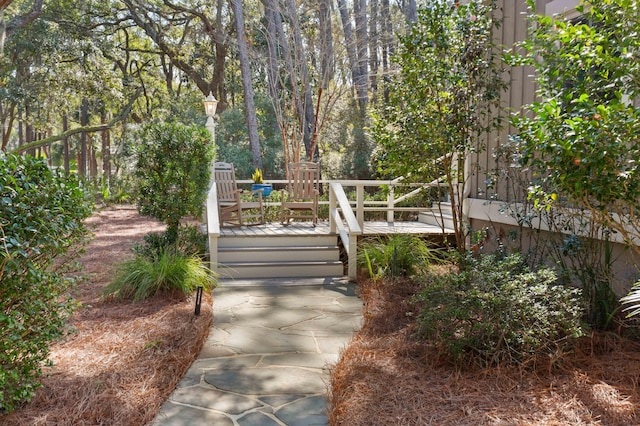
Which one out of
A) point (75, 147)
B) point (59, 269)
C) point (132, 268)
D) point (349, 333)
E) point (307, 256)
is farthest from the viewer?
point (75, 147)

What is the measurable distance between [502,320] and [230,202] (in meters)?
6.88

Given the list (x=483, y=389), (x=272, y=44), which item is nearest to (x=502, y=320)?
(x=483, y=389)

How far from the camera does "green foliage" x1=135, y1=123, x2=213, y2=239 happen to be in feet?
23.1

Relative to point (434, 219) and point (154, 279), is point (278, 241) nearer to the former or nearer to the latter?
point (154, 279)

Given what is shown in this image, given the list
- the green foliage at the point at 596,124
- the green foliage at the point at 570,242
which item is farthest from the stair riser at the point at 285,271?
the green foliage at the point at 596,124

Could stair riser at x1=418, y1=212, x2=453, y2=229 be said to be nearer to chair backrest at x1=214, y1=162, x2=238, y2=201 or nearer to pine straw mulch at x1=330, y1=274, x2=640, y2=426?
chair backrest at x1=214, y1=162, x2=238, y2=201

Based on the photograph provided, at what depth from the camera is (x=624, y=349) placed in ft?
12.8

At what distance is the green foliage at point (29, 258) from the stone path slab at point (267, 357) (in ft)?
2.65

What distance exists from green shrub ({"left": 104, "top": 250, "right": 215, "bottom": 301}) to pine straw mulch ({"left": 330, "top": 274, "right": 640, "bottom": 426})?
96.1 inches

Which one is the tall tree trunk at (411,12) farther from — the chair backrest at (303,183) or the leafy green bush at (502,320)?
the leafy green bush at (502,320)

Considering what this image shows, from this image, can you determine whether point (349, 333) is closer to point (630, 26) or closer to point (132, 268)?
point (132, 268)

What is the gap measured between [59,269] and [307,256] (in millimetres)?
4756

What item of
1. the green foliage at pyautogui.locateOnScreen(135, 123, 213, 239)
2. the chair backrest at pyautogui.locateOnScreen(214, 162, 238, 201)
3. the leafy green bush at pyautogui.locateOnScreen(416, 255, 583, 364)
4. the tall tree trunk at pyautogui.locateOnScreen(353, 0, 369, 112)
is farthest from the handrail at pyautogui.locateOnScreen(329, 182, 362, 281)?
the tall tree trunk at pyautogui.locateOnScreen(353, 0, 369, 112)

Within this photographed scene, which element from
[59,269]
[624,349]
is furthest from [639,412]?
[59,269]
